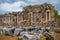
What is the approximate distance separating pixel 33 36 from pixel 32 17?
33.3 m

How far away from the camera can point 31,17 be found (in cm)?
4522

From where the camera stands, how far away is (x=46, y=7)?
164ft

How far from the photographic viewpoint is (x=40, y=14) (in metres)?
45.5

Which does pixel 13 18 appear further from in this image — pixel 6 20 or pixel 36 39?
pixel 36 39

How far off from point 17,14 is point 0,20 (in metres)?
4.61

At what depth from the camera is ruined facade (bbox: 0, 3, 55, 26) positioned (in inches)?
1748

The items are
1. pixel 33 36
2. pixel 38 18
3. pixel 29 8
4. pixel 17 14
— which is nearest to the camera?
pixel 33 36

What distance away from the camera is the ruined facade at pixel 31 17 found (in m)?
44.4

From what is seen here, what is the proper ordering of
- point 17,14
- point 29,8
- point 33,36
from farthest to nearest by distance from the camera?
1. point 29,8
2. point 17,14
3. point 33,36

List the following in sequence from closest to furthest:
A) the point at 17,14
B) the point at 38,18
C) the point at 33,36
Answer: the point at 33,36
the point at 38,18
the point at 17,14

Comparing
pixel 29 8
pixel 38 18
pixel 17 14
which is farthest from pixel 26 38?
pixel 29 8

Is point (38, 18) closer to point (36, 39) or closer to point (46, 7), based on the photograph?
point (46, 7)

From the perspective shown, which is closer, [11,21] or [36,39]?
[36,39]

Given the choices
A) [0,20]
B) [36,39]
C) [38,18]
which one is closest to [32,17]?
[38,18]
